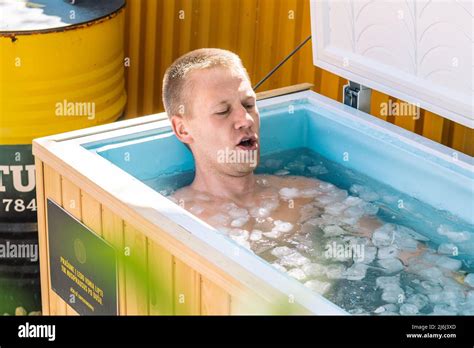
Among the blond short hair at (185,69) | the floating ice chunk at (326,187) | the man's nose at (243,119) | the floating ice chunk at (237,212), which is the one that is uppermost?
Result: the blond short hair at (185,69)

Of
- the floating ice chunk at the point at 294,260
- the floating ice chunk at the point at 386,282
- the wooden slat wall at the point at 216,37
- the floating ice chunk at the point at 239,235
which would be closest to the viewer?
the floating ice chunk at the point at 386,282

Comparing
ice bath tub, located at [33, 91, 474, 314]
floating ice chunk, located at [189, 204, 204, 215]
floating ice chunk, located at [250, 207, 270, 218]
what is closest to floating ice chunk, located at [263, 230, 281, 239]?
floating ice chunk, located at [250, 207, 270, 218]

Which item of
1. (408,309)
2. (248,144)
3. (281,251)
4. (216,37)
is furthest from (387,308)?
(216,37)

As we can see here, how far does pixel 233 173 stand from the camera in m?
3.55

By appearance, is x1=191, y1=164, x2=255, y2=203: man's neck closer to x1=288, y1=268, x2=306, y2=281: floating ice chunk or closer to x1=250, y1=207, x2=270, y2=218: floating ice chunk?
x1=250, y1=207, x2=270, y2=218: floating ice chunk

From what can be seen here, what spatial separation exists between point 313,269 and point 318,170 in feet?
2.69

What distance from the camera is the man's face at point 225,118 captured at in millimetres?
3451

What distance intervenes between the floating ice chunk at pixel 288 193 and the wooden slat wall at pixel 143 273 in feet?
2.42

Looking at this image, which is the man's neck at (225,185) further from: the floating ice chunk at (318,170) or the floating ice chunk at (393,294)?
the floating ice chunk at (393,294)

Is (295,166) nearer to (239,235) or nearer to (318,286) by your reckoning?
(239,235)

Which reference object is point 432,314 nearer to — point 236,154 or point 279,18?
point 236,154

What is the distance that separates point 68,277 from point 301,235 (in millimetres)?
741

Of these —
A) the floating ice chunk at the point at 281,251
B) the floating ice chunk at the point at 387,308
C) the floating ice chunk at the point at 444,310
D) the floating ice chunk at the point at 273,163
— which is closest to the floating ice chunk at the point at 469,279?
the floating ice chunk at the point at 444,310

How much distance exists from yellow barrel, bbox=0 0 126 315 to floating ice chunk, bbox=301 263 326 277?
3.76 feet
